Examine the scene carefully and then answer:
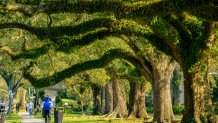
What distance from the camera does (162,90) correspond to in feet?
86.3

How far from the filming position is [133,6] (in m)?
13.5

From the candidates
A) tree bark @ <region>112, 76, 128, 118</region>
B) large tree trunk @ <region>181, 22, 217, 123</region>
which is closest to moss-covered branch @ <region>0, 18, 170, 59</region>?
large tree trunk @ <region>181, 22, 217, 123</region>

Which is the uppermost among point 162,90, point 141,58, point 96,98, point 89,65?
point 141,58

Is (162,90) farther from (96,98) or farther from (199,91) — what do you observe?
(96,98)

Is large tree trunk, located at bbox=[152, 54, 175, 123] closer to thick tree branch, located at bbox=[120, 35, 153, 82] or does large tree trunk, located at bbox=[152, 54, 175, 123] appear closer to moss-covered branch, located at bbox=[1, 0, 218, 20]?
thick tree branch, located at bbox=[120, 35, 153, 82]

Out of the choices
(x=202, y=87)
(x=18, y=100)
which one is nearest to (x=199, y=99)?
(x=202, y=87)

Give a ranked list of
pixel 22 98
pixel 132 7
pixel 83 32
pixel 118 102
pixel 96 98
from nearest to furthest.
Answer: pixel 132 7, pixel 83 32, pixel 118 102, pixel 96 98, pixel 22 98

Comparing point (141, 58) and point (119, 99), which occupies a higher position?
point (141, 58)

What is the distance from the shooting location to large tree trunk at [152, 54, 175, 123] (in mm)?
26000

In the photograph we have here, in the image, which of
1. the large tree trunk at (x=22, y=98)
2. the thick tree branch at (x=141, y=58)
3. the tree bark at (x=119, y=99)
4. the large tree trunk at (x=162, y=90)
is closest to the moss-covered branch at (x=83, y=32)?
the thick tree branch at (x=141, y=58)

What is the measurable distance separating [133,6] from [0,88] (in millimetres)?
94499

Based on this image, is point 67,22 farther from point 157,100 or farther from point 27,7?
point 27,7

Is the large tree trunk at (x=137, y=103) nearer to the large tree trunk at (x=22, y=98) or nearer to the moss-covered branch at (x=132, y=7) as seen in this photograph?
the moss-covered branch at (x=132, y=7)

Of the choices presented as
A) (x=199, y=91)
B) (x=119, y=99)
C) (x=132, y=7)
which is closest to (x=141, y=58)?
(x=199, y=91)
